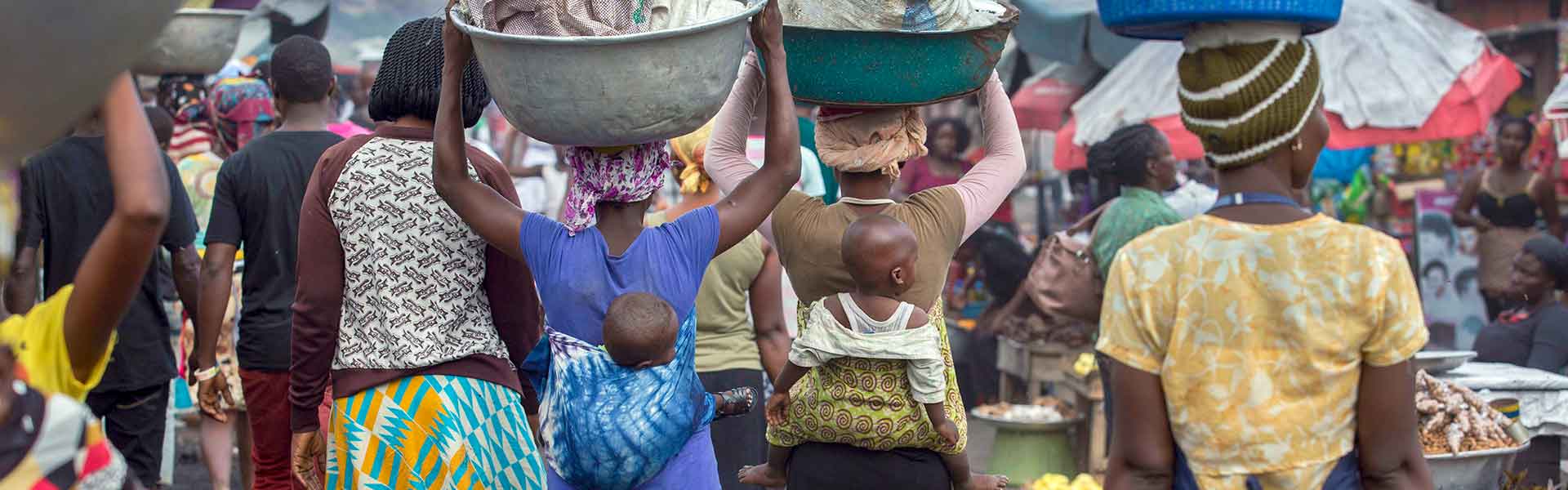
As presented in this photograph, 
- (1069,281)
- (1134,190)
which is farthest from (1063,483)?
(1134,190)

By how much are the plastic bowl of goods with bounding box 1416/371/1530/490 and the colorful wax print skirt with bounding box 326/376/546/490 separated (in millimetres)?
2843

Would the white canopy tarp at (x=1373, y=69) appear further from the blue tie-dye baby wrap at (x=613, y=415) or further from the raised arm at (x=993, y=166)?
the blue tie-dye baby wrap at (x=613, y=415)

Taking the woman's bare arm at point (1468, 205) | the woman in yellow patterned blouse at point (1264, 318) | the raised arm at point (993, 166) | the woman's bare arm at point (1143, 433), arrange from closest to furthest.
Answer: the woman in yellow patterned blouse at point (1264, 318) → the woman's bare arm at point (1143, 433) → the raised arm at point (993, 166) → the woman's bare arm at point (1468, 205)

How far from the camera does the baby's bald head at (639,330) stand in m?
2.99

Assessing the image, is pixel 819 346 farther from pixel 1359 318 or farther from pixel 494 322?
pixel 1359 318

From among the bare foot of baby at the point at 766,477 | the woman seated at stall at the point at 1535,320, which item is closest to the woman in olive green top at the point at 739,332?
the bare foot of baby at the point at 766,477

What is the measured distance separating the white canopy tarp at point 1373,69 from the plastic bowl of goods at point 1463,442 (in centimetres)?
418

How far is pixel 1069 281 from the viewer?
22.7ft

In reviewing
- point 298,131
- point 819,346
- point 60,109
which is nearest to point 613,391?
point 819,346

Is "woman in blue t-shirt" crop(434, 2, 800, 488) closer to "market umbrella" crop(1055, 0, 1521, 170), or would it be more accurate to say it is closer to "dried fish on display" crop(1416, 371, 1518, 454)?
"dried fish on display" crop(1416, 371, 1518, 454)

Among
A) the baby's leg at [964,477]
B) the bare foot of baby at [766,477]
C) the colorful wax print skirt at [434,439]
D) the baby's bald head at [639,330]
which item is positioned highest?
the baby's bald head at [639,330]

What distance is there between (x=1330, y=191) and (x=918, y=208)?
29.2ft

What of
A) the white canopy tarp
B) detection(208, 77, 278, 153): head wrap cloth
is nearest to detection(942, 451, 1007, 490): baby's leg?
detection(208, 77, 278, 153): head wrap cloth

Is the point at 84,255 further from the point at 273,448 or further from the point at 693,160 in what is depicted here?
the point at 693,160
